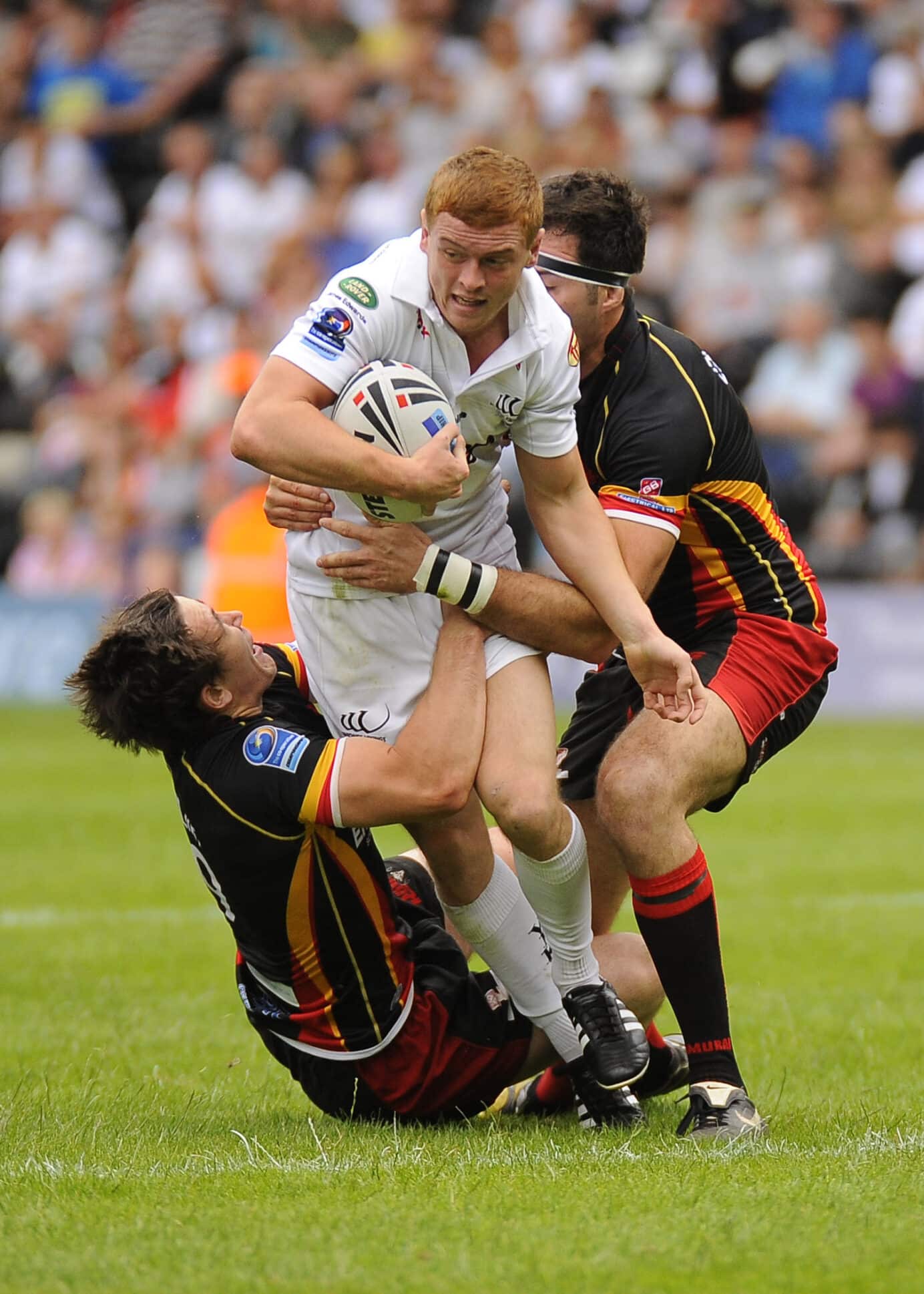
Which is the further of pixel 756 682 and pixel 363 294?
pixel 756 682

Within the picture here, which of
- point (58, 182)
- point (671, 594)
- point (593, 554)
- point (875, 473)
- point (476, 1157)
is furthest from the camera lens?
point (58, 182)

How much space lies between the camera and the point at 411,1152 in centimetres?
439

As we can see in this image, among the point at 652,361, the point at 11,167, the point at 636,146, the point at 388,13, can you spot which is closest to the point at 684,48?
the point at 636,146

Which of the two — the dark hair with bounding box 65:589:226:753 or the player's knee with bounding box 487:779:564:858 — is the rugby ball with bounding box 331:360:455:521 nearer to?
the dark hair with bounding box 65:589:226:753

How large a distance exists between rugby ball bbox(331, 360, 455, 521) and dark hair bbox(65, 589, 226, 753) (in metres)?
0.56

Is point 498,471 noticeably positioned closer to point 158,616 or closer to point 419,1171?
point 158,616

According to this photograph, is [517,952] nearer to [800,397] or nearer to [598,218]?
[598,218]

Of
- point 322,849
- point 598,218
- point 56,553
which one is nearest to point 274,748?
point 322,849

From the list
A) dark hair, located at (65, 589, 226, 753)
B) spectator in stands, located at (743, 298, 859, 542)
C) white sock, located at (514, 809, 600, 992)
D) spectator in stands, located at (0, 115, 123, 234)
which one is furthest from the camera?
spectator in stands, located at (0, 115, 123, 234)

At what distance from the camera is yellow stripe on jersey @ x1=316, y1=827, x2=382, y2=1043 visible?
4.66 metres

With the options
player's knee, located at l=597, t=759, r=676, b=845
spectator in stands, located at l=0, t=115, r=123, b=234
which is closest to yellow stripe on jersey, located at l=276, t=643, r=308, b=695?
player's knee, located at l=597, t=759, r=676, b=845

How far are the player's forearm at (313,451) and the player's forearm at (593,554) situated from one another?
54 cm

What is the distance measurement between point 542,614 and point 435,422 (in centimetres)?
63

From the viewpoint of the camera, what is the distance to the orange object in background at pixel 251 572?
15.4m
